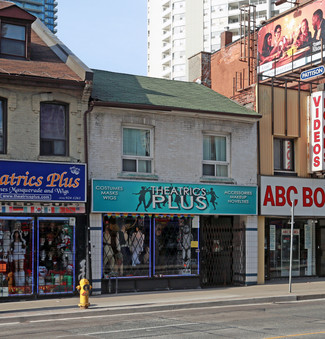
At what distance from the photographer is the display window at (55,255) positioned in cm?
1738

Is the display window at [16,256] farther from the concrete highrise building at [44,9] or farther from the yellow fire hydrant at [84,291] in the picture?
the concrete highrise building at [44,9]

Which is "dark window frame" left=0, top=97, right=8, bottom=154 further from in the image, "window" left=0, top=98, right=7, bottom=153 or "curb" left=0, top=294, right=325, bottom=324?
"curb" left=0, top=294, right=325, bottom=324

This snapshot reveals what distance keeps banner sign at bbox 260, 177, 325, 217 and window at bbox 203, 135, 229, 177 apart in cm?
162

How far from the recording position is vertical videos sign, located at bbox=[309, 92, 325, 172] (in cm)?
2162

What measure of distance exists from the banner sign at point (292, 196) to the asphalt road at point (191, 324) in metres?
6.23

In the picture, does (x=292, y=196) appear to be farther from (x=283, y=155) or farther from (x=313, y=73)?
(x=313, y=73)

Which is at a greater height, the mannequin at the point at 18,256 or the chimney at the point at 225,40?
the chimney at the point at 225,40

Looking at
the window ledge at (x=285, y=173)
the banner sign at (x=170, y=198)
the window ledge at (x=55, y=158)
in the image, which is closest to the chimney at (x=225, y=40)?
the window ledge at (x=285, y=173)

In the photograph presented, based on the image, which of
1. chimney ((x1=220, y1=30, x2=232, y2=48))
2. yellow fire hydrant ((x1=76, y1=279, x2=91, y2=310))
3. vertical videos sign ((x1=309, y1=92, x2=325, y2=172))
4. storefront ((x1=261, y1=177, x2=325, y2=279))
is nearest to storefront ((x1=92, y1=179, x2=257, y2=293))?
storefront ((x1=261, y1=177, x2=325, y2=279))

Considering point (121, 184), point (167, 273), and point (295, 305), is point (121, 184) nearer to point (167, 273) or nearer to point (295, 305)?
point (167, 273)

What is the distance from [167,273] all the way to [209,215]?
2.73 meters

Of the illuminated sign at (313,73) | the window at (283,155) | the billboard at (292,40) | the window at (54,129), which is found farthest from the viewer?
the billboard at (292,40)

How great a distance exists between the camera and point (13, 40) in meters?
18.5

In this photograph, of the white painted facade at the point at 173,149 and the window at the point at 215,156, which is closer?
the white painted facade at the point at 173,149
